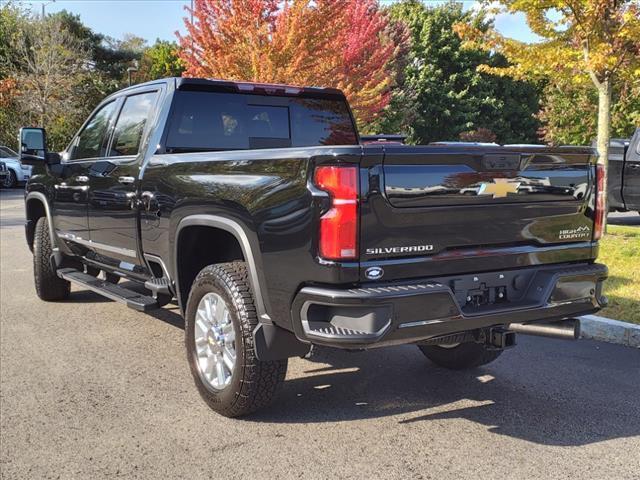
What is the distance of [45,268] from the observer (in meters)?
6.66

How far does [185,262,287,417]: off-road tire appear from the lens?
3551 mm

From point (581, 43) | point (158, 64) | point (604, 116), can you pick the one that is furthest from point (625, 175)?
point (158, 64)

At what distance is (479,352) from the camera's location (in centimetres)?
455

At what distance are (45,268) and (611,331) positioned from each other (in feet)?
17.7

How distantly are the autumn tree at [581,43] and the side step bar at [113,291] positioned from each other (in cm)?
704

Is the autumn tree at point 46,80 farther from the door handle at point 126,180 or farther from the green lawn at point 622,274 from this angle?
the door handle at point 126,180

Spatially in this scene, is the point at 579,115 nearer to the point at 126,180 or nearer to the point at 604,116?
the point at 604,116

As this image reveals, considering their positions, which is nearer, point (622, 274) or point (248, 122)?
point (248, 122)

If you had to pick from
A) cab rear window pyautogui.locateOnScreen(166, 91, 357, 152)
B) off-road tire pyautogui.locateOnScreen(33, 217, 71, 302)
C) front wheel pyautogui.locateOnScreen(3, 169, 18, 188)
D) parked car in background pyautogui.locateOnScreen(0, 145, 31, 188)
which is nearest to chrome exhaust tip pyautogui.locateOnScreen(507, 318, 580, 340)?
cab rear window pyautogui.locateOnScreen(166, 91, 357, 152)

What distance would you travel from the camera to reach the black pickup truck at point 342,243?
309 centimetres

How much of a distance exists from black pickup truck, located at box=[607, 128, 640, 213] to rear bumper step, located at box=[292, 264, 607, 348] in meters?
9.62

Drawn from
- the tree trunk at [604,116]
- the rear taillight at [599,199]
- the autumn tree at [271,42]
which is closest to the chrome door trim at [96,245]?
the rear taillight at [599,199]

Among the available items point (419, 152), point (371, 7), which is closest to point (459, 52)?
point (371, 7)

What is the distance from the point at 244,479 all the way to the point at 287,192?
55.3 inches
